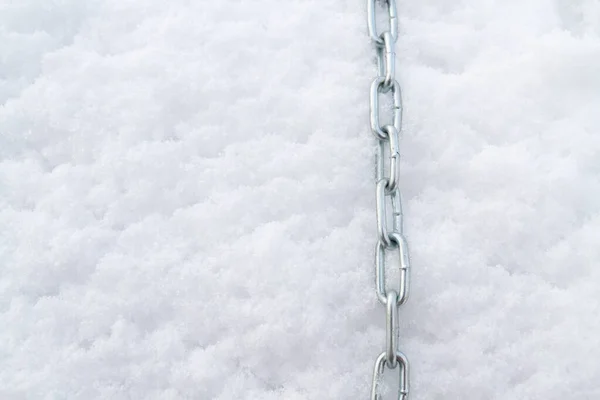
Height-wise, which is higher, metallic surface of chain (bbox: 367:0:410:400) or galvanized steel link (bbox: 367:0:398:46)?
galvanized steel link (bbox: 367:0:398:46)

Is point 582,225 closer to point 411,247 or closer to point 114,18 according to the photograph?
point 411,247

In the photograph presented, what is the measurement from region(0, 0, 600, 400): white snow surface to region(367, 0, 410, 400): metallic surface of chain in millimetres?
32

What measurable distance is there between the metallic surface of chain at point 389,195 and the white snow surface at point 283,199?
0.03 m

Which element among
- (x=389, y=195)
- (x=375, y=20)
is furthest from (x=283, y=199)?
(x=375, y=20)

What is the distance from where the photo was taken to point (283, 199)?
2.72 feet

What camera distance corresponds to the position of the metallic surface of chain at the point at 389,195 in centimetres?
72

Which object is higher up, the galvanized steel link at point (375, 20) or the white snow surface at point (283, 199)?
the galvanized steel link at point (375, 20)

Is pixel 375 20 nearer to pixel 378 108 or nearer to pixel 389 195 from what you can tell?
pixel 378 108

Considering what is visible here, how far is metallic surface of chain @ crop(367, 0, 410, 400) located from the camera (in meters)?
0.72

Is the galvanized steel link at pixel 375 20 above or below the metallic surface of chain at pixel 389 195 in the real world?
above

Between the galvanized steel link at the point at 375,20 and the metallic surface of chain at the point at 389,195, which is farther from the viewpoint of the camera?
the galvanized steel link at the point at 375,20

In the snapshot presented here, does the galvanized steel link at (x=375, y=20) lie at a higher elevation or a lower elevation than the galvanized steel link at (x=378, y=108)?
higher

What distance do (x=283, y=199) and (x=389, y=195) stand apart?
0.52 feet

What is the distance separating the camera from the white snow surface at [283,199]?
2.52 feet
